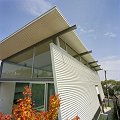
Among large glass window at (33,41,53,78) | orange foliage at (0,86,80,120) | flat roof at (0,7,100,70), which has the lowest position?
orange foliage at (0,86,80,120)

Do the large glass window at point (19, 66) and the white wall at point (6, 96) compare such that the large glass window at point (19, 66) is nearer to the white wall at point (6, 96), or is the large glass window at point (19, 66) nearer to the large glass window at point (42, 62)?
the large glass window at point (42, 62)

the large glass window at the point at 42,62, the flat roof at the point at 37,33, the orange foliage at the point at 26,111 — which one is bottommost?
the orange foliage at the point at 26,111

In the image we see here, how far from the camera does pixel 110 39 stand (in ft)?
41.3

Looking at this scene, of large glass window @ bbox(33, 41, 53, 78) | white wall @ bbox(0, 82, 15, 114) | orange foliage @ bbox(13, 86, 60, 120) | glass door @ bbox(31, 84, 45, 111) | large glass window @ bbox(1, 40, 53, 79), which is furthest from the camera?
white wall @ bbox(0, 82, 15, 114)

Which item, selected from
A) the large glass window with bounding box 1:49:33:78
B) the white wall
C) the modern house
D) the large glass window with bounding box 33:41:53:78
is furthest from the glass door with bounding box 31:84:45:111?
the white wall

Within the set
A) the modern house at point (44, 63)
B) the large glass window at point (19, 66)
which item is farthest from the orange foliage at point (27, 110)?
the large glass window at point (19, 66)

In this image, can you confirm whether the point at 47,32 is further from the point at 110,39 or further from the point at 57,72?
the point at 110,39

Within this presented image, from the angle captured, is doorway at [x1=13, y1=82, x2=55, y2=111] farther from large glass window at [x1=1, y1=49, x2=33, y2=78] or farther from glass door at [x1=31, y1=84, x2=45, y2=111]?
large glass window at [x1=1, y1=49, x2=33, y2=78]

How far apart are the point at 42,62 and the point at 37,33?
1589 millimetres

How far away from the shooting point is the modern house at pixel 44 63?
6.53 m

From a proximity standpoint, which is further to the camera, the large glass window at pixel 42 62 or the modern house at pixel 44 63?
the large glass window at pixel 42 62

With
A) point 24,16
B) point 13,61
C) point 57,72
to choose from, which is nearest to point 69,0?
point 24,16

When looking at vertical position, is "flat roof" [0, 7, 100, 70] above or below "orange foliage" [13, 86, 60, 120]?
above

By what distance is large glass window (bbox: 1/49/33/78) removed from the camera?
8508 mm
